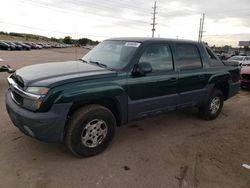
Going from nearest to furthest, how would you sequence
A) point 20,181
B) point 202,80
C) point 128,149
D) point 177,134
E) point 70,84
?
point 20,181 < point 70,84 < point 128,149 < point 177,134 < point 202,80

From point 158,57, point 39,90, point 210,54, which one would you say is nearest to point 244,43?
point 210,54

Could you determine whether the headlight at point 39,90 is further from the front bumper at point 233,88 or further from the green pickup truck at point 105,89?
the front bumper at point 233,88

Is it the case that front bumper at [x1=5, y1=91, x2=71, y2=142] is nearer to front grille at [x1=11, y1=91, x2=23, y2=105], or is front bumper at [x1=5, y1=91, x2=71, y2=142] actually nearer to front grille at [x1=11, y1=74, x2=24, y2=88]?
front grille at [x1=11, y1=91, x2=23, y2=105]

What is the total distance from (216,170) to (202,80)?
7.26 feet

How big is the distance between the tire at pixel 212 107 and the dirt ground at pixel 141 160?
1.60ft

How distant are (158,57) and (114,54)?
31.0 inches

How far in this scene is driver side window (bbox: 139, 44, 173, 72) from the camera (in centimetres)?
427

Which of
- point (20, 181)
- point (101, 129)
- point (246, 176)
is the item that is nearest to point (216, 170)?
point (246, 176)

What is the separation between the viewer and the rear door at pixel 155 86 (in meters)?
4.07

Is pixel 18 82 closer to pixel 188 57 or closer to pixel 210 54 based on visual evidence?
pixel 188 57

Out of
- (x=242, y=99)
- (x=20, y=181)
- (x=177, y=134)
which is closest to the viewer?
(x=20, y=181)

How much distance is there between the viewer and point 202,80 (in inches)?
207

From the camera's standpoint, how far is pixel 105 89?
364 cm

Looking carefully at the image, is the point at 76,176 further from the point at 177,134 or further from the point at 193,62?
the point at 193,62
